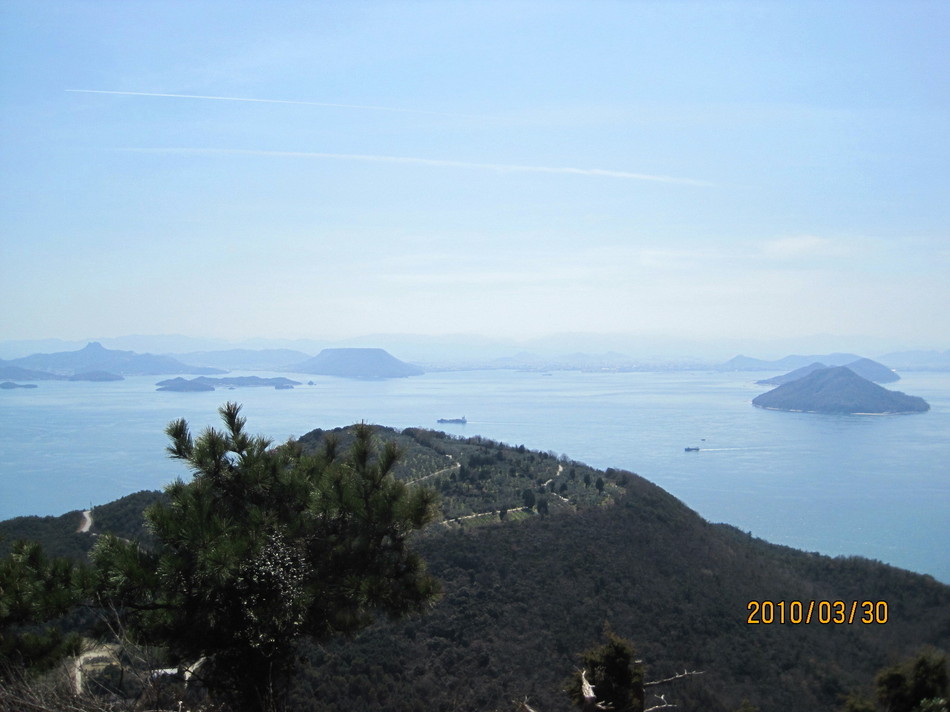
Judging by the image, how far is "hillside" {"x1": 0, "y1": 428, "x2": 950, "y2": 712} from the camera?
466 inches

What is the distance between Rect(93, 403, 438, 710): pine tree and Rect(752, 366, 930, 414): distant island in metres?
93.0

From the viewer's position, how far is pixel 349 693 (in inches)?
425

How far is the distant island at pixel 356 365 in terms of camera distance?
427 ft

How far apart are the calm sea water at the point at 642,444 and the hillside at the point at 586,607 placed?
19.3 ft

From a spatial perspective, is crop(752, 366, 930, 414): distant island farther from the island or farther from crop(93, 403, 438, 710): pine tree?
crop(93, 403, 438, 710): pine tree

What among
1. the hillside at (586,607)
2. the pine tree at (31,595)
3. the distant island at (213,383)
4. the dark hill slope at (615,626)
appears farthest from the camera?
the distant island at (213,383)

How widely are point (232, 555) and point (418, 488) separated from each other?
1.27 metres

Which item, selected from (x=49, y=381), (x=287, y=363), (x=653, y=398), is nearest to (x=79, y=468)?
(x=49, y=381)

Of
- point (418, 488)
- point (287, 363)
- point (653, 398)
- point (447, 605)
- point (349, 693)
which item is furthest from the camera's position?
point (287, 363)

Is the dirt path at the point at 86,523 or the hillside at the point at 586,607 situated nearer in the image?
the hillside at the point at 586,607

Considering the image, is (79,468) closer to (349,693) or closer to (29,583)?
(349,693)
